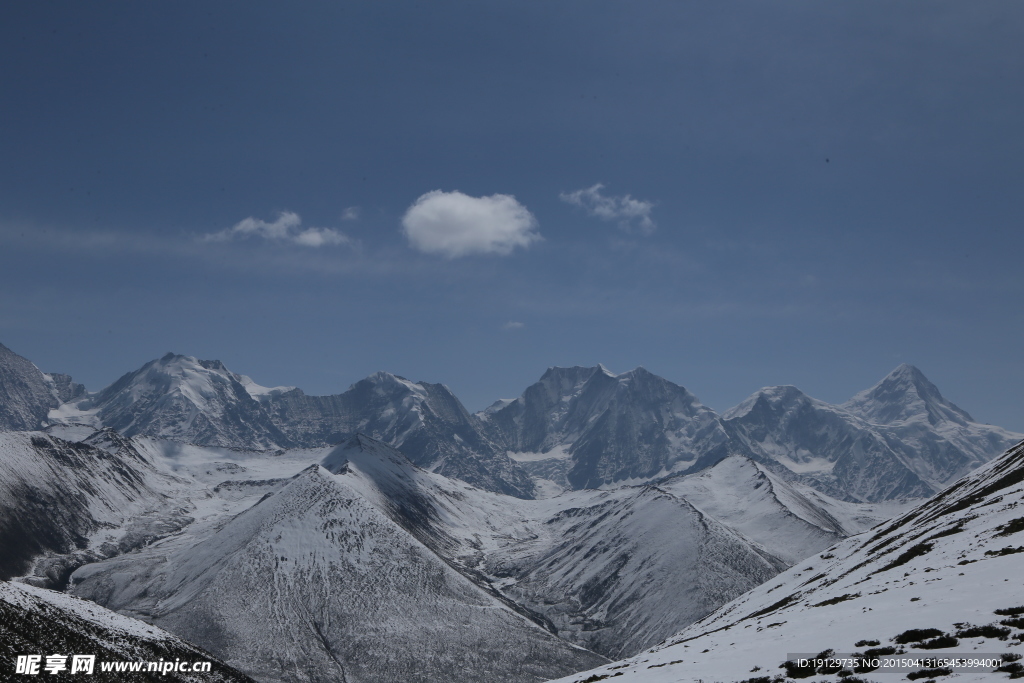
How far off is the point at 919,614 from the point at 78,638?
3495 inches

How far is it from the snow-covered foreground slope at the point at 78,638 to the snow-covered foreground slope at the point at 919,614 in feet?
182

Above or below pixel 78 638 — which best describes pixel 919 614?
above

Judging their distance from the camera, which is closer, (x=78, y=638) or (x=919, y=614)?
(x=919, y=614)

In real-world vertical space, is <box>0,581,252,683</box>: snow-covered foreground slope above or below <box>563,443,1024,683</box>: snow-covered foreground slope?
below

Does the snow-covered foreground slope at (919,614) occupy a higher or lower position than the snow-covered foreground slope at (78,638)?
higher

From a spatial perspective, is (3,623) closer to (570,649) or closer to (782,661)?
(782,661)

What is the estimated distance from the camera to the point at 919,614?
129ft

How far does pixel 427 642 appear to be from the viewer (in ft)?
616

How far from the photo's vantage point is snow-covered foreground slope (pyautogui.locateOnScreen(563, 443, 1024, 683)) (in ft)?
110

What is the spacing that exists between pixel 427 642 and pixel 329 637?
87.8 feet

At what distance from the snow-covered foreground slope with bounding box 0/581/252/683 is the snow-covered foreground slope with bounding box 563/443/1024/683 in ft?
182

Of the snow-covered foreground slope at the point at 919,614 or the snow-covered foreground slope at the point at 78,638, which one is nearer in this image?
the snow-covered foreground slope at the point at 919,614

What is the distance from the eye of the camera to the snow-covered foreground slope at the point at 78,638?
73.5 meters

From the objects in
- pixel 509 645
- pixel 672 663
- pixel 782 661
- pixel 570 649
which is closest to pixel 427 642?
pixel 509 645
